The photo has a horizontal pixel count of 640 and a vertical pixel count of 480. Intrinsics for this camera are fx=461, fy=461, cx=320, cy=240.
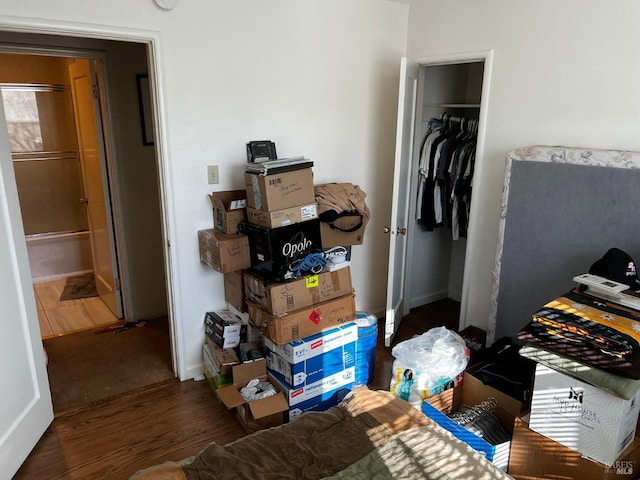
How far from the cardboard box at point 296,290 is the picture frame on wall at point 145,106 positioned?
1.67m

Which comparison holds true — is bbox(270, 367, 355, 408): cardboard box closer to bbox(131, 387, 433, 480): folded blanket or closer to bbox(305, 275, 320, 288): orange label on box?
bbox(305, 275, 320, 288): orange label on box

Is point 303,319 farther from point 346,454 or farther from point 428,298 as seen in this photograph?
point 428,298

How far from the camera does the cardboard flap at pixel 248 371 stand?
2627 mm

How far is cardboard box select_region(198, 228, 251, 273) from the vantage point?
257cm

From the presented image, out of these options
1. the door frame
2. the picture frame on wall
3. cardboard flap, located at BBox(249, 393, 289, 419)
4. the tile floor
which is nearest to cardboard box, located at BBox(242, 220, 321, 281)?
the door frame

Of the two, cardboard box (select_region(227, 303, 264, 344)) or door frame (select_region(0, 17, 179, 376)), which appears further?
cardboard box (select_region(227, 303, 264, 344))

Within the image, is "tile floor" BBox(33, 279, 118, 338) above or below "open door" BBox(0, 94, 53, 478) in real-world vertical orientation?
below

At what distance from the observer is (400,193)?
3223 millimetres

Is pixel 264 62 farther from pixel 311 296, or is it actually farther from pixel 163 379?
pixel 163 379

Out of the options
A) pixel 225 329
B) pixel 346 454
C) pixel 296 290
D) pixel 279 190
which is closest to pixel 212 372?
pixel 225 329

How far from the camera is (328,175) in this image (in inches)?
130

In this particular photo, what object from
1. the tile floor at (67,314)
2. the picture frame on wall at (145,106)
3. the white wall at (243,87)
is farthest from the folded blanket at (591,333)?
the tile floor at (67,314)

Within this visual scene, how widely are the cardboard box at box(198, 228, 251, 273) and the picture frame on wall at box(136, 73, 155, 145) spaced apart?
1.34 m

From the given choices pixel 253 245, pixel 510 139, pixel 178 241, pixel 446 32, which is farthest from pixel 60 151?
pixel 510 139
